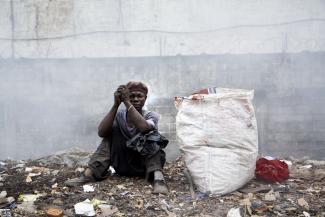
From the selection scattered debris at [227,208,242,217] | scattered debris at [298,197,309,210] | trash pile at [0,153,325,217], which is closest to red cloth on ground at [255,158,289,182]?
trash pile at [0,153,325,217]

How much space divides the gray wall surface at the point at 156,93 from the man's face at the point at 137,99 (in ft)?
10.4

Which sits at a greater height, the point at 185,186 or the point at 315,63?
the point at 315,63

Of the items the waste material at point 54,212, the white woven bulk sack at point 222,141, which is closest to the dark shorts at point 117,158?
the white woven bulk sack at point 222,141

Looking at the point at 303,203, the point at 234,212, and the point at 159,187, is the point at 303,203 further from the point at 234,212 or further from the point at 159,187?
the point at 159,187

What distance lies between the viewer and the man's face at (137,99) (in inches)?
164

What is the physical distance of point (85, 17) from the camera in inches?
297

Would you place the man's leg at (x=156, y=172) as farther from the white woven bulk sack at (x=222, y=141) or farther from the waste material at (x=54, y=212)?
the waste material at (x=54, y=212)

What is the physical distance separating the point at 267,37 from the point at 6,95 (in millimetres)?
5471

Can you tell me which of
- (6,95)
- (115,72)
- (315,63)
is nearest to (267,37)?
(315,63)

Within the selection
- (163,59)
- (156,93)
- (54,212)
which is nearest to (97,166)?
(54,212)

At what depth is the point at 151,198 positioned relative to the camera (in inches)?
144

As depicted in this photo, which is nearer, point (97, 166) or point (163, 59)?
point (97, 166)

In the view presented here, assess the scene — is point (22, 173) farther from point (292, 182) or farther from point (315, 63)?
point (315, 63)

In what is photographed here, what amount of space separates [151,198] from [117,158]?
0.70 m
